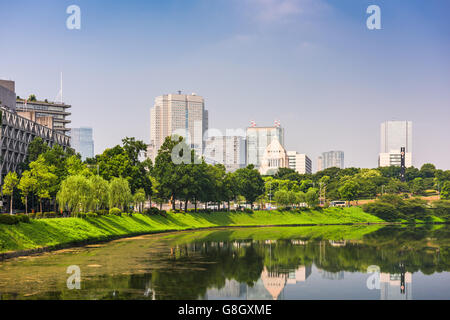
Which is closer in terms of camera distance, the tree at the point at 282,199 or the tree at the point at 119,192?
the tree at the point at 119,192

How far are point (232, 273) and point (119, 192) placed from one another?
42064 millimetres

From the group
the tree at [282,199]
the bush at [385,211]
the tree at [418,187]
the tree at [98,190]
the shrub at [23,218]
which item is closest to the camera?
the shrub at [23,218]

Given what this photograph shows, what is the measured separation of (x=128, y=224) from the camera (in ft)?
244

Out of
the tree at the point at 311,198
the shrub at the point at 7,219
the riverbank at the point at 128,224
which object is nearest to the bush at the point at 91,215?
the riverbank at the point at 128,224

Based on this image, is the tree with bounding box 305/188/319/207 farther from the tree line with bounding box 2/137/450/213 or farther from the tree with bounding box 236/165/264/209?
the tree with bounding box 236/165/264/209

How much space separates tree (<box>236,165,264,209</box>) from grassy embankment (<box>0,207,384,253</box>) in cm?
1076

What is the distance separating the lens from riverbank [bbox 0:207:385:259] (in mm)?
47031

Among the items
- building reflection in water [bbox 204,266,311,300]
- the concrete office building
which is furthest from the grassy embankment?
the concrete office building

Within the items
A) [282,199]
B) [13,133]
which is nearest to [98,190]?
[13,133]

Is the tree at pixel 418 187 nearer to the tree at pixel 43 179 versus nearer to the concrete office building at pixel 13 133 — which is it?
the concrete office building at pixel 13 133

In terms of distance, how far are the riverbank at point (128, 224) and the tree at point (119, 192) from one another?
2.45m

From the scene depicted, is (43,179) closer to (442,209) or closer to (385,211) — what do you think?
(385,211)

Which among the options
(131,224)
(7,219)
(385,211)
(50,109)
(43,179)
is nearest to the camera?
(7,219)

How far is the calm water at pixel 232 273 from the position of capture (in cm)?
2853
